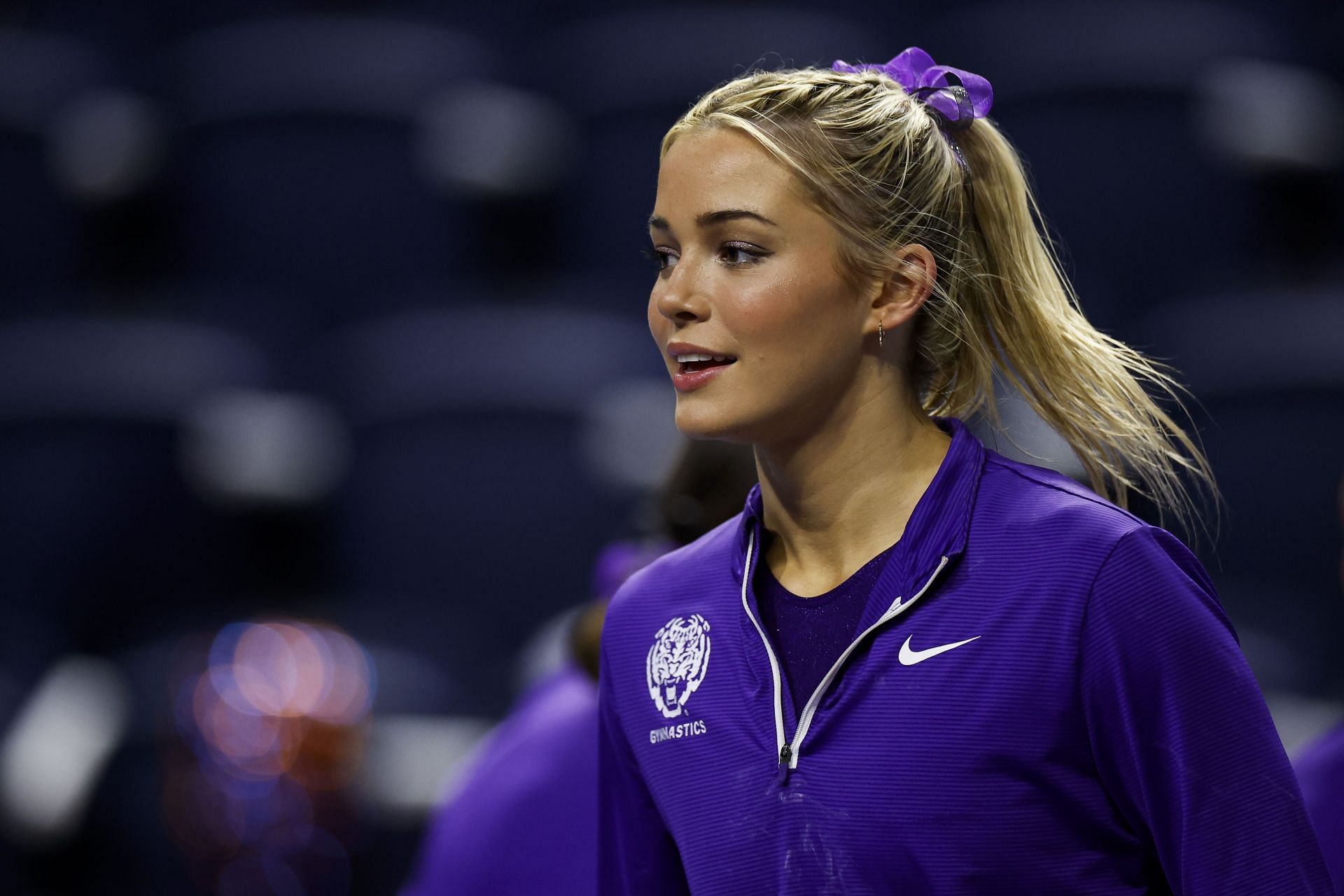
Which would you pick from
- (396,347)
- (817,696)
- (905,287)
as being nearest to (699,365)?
(905,287)

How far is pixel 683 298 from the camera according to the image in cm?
156

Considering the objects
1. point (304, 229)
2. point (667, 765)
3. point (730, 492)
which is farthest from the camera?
point (304, 229)

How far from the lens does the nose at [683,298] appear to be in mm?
1561

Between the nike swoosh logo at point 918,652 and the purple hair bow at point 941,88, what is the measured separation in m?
0.54

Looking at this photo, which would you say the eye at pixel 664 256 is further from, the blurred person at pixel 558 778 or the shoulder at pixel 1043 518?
the blurred person at pixel 558 778

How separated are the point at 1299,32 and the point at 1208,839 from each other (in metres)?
5.28

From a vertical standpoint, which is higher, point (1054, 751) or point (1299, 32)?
point (1299, 32)

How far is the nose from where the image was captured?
156cm

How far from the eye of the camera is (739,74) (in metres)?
5.30

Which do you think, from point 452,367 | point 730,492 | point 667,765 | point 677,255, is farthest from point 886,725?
point 452,367

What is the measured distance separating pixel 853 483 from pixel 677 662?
0.25m

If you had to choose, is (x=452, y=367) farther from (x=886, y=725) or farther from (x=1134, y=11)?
(x=886, y=725)

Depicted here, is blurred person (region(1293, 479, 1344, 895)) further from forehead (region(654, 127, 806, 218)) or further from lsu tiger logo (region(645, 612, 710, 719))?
forehead (region(654, 127, 806, 218))

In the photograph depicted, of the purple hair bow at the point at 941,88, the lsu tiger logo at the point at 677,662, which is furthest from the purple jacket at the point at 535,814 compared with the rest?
the purple hair bow at the point at 941,88
